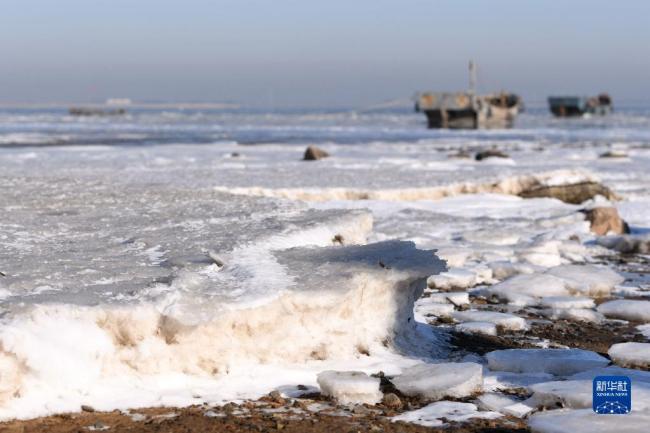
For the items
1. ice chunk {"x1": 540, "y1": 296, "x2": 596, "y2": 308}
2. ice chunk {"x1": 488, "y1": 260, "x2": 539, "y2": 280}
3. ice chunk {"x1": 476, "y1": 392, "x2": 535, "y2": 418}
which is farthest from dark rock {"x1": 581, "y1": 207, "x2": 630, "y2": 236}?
ice chunk {"x1": 476, "y1": 392, "x2": 535, "y2": 418}

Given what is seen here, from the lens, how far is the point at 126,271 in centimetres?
511

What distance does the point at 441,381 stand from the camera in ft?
14.8

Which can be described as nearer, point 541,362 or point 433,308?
point 541,362

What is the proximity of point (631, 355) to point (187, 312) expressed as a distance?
7.77 feet

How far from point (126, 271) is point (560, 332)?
2897mm

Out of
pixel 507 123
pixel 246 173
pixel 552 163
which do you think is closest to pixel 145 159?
pixel 246 173

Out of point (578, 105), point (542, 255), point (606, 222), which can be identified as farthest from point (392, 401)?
point (578, 105)

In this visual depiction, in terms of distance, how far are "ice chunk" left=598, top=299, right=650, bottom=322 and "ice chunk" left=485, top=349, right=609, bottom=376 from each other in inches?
72.3

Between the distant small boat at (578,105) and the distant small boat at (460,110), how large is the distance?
A: 25.4 metres

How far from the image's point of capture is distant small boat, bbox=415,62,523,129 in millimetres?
54906

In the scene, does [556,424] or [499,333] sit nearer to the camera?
[556,424]

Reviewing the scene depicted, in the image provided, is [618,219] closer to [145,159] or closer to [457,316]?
[457,316]

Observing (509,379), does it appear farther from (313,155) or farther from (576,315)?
(313,155)

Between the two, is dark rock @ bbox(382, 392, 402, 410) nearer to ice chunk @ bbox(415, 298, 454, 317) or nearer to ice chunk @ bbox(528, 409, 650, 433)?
ice chunk @ bbox(528, 409, 650, 433)
